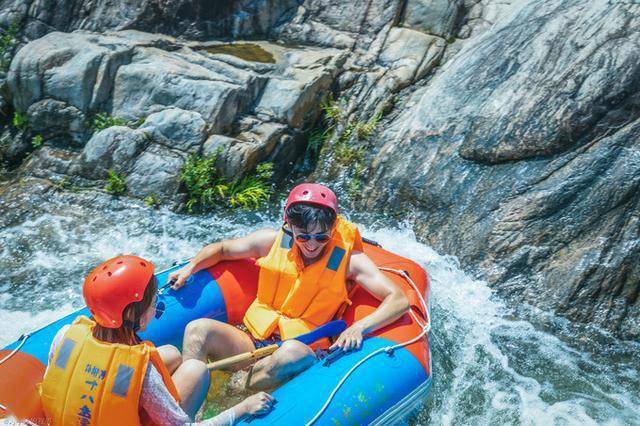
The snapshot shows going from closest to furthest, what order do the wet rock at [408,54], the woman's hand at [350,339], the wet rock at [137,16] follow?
the woman's hand at [350,339], the wet rock at [408,54], the wet rock at [137,16]

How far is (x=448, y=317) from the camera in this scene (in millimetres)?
4902

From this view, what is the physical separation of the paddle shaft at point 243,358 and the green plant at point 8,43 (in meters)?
5.12

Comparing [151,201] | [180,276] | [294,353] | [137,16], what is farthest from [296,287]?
[137,16]

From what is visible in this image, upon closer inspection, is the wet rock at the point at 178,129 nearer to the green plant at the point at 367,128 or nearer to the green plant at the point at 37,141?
the green plant at the point at 37,141

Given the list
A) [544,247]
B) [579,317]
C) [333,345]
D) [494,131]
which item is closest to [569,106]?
[494,131]

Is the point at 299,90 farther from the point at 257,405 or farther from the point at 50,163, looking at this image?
the point at 257,405

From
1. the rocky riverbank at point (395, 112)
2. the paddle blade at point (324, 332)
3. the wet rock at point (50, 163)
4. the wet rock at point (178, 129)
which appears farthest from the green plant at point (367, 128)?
the paddle blade at point (324, 332)

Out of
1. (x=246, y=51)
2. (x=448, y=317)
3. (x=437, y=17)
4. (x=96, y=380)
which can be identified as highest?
(x=437, y=17)

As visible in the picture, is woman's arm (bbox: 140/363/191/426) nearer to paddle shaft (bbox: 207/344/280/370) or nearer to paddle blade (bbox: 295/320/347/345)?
paddle shaft (bbox: 207/344/280/370)

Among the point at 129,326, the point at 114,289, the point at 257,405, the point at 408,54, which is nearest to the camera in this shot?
the point at 114,289

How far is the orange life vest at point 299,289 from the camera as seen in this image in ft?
12.2

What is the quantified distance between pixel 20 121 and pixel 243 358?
14.6 ft

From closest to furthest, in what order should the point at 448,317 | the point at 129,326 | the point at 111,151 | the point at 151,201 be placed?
the point at 129,326 < the point at 448,317 < the point at 151,201 < the point at 111,151

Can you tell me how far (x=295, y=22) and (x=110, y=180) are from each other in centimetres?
297
